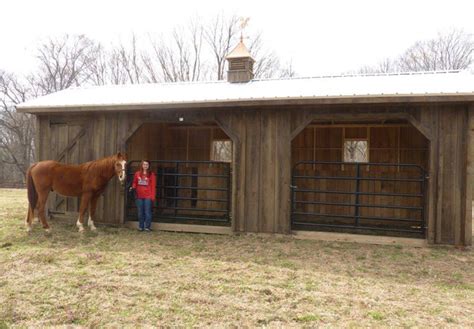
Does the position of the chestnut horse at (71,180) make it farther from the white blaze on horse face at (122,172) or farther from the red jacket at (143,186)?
the red jacket at (143,186)

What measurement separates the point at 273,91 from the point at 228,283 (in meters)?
4.18

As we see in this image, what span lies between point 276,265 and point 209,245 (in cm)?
154

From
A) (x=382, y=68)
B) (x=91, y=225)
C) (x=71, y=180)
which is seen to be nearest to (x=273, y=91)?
(x=71, y=180)

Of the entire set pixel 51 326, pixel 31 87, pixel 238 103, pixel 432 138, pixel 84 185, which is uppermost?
pixel 31 87

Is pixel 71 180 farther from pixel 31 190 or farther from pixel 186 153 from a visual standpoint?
pixel 186 153

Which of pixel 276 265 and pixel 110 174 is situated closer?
pixel 276 265

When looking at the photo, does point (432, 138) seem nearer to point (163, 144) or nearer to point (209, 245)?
point (209, 245)

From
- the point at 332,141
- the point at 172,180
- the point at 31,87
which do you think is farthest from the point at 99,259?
the point at 31,87

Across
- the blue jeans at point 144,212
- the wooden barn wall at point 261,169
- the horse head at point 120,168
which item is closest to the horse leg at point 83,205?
the horse head at point 120,168

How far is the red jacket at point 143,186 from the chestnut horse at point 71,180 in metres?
0.45

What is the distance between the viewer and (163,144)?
10180 millimetres

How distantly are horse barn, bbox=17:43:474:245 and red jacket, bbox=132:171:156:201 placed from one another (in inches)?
12.9

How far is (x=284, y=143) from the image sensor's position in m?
6.54

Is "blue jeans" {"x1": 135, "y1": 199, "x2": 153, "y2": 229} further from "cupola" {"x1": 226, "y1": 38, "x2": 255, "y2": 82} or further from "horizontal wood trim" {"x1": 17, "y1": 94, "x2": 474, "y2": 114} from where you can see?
"cupola" {"x1": 226, "y1": 38, "x2": 255, "y2": 82}
